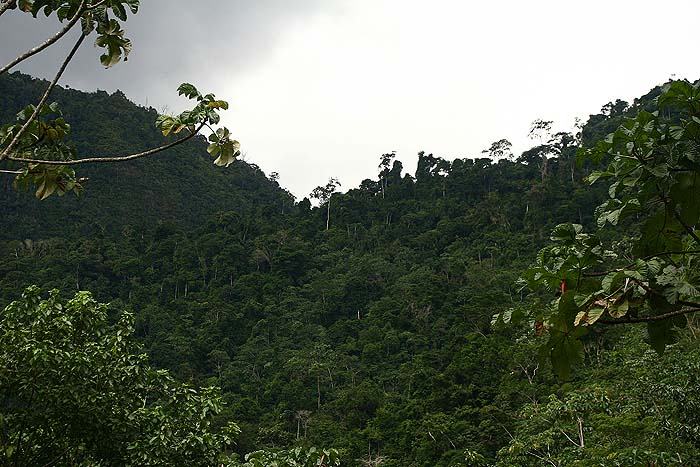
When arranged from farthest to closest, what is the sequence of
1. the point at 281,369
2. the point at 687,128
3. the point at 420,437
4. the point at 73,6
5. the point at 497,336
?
the point at 281,369 < the point at 497,336 < the point at 420,437 < the point at 73,6 < the point at 687,128

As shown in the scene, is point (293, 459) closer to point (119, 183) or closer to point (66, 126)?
point (66, 126)

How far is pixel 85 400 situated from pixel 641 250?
4.42m

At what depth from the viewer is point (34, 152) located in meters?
2.02

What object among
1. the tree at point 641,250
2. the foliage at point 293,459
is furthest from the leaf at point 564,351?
the foliage at point 293,459

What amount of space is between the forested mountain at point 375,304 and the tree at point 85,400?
12.8ft

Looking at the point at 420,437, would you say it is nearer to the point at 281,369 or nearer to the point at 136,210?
the point at 281,369

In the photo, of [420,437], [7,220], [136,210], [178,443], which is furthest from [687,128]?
[136,210]

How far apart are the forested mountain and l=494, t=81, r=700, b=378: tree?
0.73 ft

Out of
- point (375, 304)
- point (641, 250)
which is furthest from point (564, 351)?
point (375, 304)

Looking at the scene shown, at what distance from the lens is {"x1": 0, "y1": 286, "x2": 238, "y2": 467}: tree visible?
4.90m

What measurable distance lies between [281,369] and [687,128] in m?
24.9

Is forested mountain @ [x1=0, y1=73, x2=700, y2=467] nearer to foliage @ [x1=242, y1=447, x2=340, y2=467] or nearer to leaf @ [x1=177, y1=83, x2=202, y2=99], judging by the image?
leaf @ [x1=177, y1=83, x2=202, y2=99]

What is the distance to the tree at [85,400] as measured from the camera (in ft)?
16.1

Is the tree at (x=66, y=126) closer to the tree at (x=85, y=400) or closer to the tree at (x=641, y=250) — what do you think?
the tree at (x=641, y=250)
